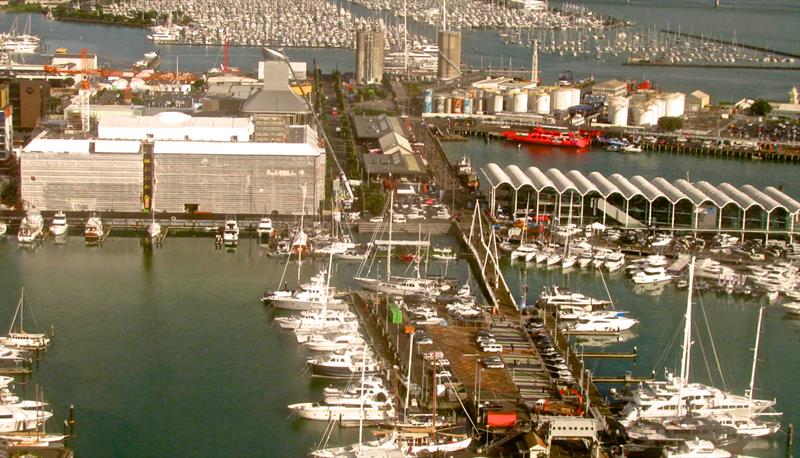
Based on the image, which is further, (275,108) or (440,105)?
(440,105)

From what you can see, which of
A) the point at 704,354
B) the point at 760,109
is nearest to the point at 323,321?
the point at 704,354

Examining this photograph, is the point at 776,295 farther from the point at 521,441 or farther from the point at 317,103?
the point at 317,103

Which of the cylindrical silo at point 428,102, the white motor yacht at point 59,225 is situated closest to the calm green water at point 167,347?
the white motor yacht at point 59,225

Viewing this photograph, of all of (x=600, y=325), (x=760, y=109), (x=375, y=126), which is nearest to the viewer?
(x=600, y=325)

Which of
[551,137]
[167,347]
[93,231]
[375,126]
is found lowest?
[167,347]

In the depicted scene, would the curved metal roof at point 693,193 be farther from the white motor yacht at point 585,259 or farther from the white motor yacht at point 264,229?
the white motor yacht at point 264,229

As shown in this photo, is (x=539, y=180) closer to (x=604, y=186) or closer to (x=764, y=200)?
(x=604, y=186)
